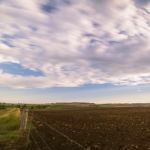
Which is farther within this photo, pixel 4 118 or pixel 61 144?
pixel 4 118

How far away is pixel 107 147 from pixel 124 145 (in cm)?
107

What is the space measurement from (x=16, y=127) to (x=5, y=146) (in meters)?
11.5

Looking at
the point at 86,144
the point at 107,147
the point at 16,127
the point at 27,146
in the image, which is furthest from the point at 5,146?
the point at 16,127

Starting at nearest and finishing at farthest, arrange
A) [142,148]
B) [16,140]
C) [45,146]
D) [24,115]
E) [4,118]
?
[142,148] → [45,146] → [16,140] → [24,115] → [4,118]

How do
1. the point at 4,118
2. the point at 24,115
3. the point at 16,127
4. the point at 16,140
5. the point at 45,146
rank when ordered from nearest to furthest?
the point at 45,146, the point at 16,140, the point at 24,115, the point at 16,127, the point at 4,118

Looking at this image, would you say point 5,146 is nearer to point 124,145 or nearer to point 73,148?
point 73,148

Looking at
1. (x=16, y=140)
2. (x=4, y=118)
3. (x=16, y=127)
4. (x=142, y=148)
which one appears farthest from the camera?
(x=4, y=118)

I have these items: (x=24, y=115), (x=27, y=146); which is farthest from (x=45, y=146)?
(x=24, y=115)

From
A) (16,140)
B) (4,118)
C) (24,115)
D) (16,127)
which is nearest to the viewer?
(16,140)

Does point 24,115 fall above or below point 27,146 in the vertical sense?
above

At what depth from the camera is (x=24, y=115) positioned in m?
27.5

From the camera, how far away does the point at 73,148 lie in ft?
57.3

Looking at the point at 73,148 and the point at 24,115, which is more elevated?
the point at 24,115

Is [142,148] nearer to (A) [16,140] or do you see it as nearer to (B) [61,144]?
(B) [61,144]
